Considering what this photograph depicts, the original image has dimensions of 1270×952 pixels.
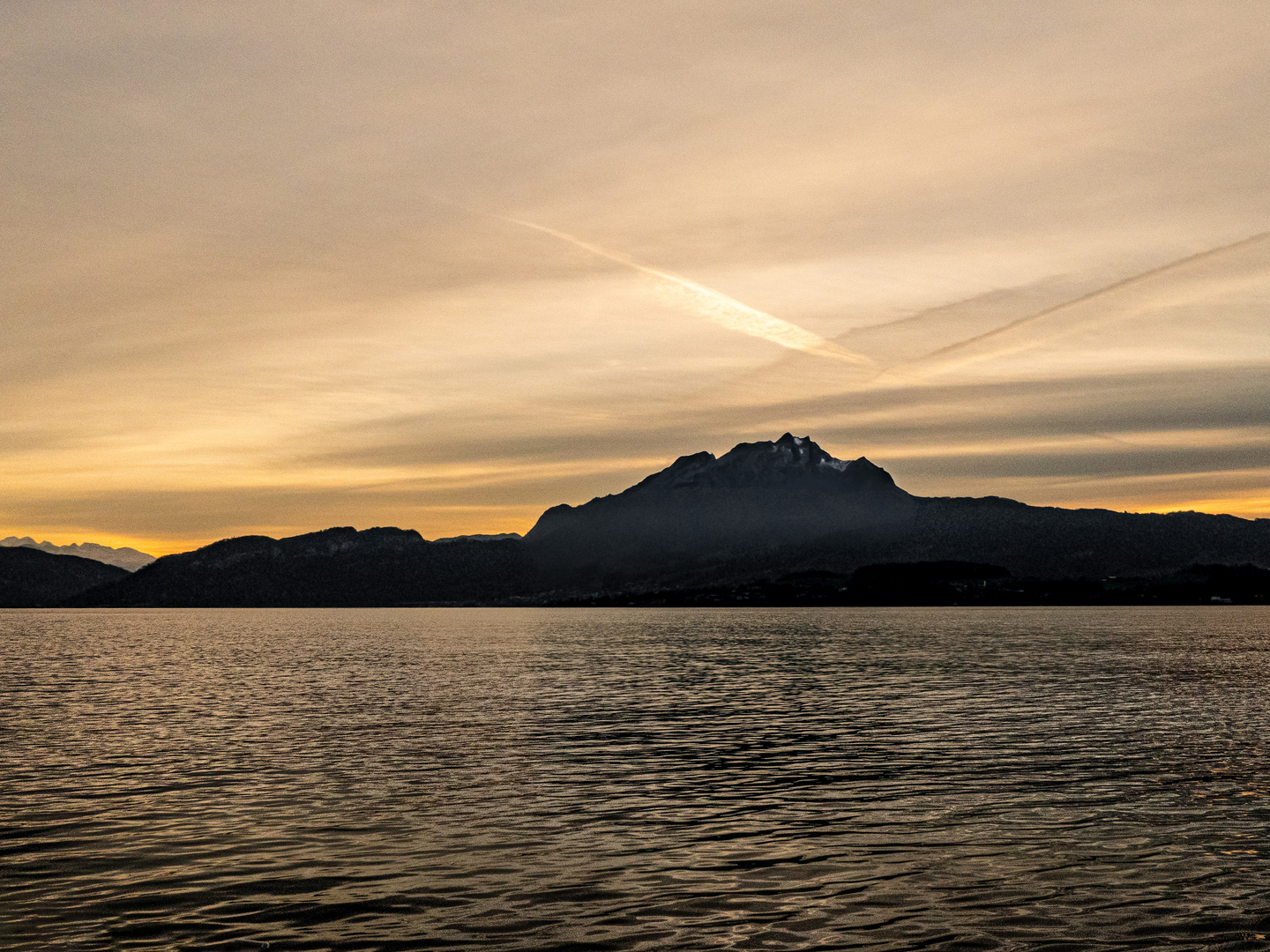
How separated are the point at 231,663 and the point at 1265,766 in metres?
118

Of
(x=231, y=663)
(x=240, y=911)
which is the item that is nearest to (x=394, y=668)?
(x=231, y=663)

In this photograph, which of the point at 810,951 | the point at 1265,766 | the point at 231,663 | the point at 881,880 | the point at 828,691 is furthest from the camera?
the point at 231,663

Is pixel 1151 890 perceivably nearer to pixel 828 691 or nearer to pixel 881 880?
pixel 881 880

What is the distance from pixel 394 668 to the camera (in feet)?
408

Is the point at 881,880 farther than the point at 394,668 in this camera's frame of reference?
No

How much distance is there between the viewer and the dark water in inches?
952

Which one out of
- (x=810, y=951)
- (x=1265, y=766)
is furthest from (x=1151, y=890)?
(x=1265, y=766)

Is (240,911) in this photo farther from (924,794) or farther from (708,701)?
(708,701)

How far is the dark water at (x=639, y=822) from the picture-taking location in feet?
79.4

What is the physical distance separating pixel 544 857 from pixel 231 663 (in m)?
116

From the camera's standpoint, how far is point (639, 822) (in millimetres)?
35250

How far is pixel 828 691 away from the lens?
289 feet

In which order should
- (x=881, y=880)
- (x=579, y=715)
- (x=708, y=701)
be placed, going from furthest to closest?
1. (x=708, y=701)
2. (x=579, y=715)
3. (x=881, y=880)

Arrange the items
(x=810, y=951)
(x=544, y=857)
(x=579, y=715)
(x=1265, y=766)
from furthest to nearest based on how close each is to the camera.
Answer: (x=579, y=715)
(x=1265, y=766)
(x=544, y=857)
(x=810, y=951)
